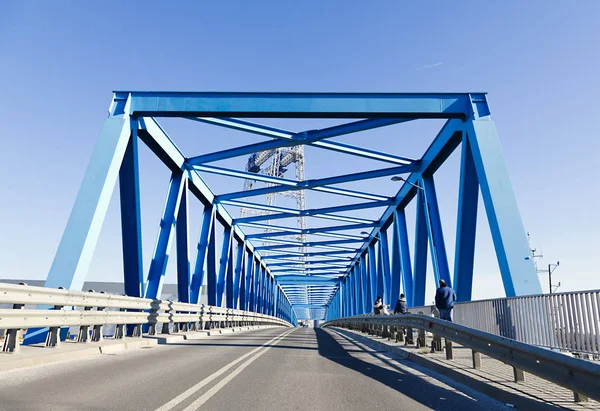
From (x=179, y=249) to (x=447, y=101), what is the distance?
11.6 metres

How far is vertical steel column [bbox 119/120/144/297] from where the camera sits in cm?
1435

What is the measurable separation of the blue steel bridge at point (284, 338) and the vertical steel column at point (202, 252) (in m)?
0.08

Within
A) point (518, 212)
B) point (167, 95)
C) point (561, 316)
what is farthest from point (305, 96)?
point (561, 316)

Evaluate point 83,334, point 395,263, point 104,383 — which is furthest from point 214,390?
point 395,263

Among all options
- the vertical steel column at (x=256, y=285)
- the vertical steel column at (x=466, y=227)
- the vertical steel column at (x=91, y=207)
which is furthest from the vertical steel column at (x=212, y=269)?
the vertical steel column at (x=256, y=285)

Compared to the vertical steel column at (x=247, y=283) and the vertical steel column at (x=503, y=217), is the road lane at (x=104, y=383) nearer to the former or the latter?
the vertical steel column at (x=503, y=217)

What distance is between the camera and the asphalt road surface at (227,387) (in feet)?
15.4

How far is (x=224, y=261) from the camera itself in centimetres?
3095

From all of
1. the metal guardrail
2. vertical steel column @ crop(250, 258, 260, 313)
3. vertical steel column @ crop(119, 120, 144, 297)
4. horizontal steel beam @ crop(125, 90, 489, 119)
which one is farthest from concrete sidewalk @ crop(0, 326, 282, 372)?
vertical steel column @ crop(250, 258, 260, 313)

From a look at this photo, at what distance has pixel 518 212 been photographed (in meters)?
12.8

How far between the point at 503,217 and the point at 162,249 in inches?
435

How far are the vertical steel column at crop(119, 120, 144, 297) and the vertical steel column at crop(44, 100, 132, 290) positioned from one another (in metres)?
0.80

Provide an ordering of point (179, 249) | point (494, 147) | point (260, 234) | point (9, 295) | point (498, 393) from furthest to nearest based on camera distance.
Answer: point (260, 234) < point (179, 249) < point (494, 147) < point (9, 295) < point (498, 393)

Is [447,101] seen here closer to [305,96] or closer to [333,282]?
[305,96]
